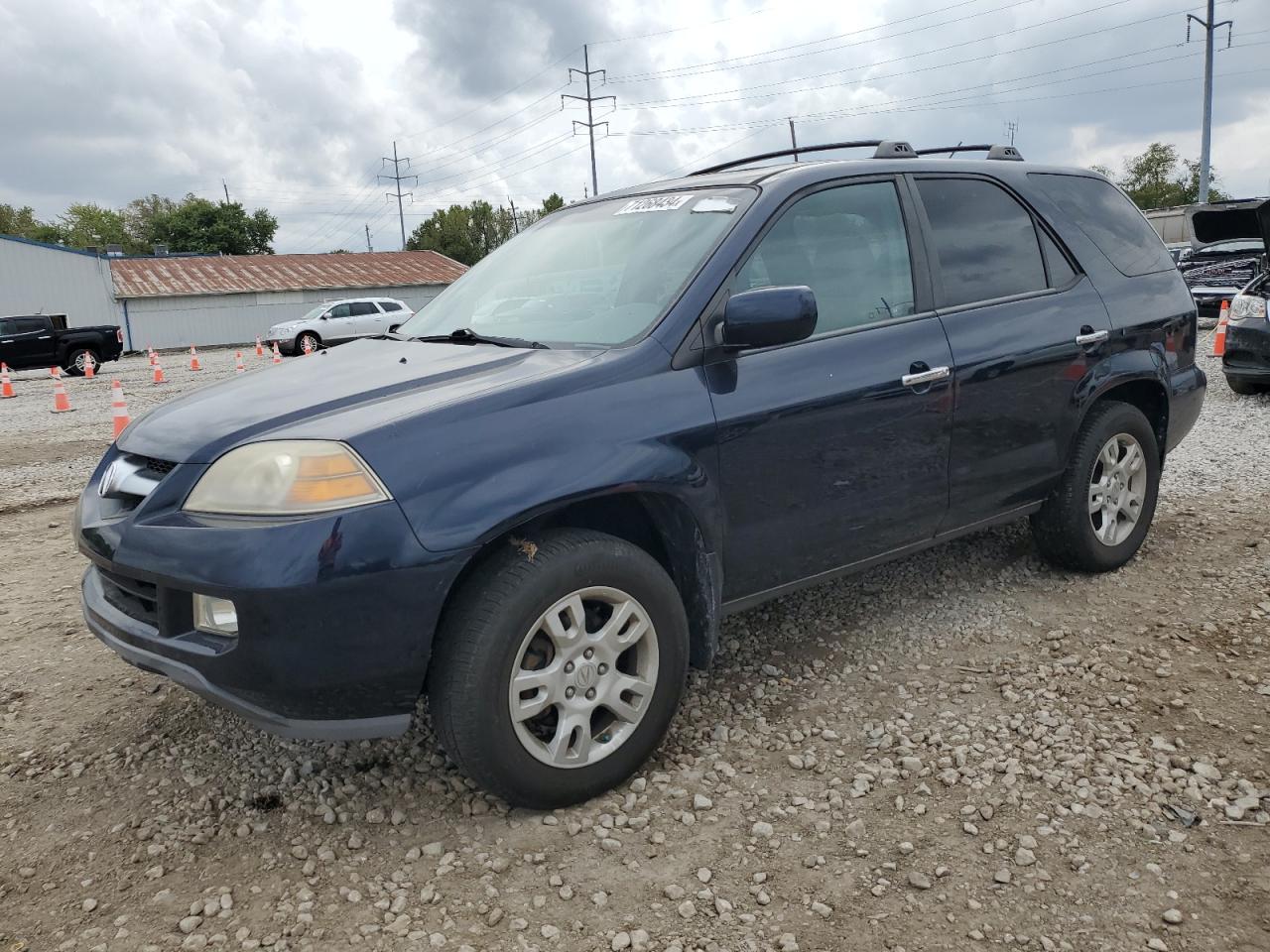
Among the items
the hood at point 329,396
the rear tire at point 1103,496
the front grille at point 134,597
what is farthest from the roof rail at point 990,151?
the front grille at point 134,597

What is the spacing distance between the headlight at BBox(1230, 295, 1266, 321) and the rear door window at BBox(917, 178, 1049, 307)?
260 inches

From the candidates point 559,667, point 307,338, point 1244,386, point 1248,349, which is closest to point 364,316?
point 307,338

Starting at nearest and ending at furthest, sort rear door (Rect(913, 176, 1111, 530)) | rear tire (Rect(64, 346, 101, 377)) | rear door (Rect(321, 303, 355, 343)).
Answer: rear door (Rect(913, 176, 1111, 530)) < rear tire (Rect(64, 346, 101, 377)) < rear door (Rect(321, 303, 355, 343))

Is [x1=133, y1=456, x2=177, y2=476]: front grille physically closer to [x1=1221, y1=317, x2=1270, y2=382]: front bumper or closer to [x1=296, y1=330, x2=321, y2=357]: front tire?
[x1=1221, y1=317, x2=1270, y2=382]: front bumper

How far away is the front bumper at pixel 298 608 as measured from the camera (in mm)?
2273

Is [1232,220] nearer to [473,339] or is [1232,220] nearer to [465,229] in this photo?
[473,339]

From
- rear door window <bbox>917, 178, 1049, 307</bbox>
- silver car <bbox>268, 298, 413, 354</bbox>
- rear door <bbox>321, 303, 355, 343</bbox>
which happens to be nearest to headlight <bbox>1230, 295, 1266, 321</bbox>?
rear door window <bbox>917, 178, 1049, 307</bbox>

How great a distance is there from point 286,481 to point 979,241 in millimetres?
2875

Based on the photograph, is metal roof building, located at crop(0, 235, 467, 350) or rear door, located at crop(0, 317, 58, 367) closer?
rear door, located at crop(0, 317, 58, 367)

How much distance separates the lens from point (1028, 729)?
3051mm

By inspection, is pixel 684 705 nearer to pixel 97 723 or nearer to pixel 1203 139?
pixel 97 723

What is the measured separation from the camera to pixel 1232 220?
767 cm

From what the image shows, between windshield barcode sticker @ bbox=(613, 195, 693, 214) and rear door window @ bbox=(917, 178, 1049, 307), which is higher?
windshield barcode sticker @ bbox=(613, 195, 693, 214)

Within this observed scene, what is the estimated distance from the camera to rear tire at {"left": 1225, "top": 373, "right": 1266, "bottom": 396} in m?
9.50
